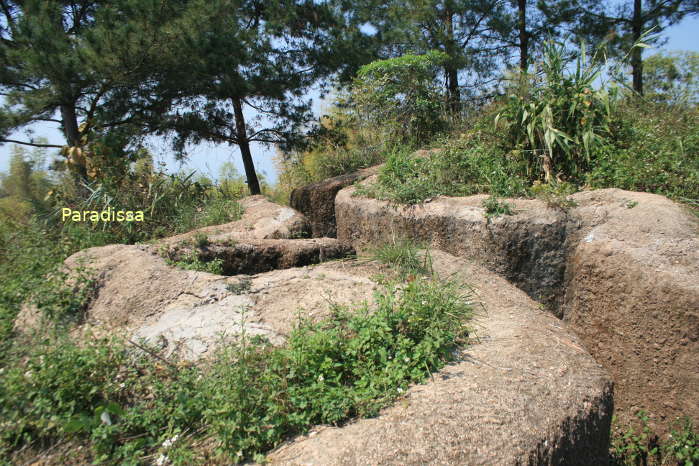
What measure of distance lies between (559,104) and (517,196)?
129 cm

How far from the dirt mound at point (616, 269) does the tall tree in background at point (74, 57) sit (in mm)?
5970

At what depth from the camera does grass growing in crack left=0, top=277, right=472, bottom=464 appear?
2.22 m

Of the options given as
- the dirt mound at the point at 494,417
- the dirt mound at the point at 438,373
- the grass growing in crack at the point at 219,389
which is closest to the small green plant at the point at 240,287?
the dirt mound at the point at 438,373

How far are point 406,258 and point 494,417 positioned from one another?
2089 mm

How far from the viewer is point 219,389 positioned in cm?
235

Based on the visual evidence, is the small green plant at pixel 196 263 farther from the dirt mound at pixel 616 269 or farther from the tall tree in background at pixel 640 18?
the tall tree in background at pixel 640 18

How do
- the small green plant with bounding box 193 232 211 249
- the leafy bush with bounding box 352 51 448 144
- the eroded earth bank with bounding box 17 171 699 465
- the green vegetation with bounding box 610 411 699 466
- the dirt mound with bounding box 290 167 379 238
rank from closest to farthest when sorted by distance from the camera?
the eroded earth bank with bounding box 17 171 699 465
the green vegetation with bounding box 610 411 699 466
the small green plant with bounding box 193 232 211 249
the dirt mound with bounding box 290 167 379 238
the leafy bush with bounding box 352 51 448 144

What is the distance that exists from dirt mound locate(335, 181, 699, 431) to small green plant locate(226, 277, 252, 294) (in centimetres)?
182

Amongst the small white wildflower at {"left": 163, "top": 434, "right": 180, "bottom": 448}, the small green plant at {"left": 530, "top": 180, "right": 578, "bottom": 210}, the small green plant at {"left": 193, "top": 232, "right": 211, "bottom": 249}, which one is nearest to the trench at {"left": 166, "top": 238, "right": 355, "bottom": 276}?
the small green plant at {"left": 193, "top": 232, "right": 211, "bottom": 249}

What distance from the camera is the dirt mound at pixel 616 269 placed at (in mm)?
2984

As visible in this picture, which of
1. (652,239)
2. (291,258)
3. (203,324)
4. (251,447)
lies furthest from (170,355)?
(652,239)

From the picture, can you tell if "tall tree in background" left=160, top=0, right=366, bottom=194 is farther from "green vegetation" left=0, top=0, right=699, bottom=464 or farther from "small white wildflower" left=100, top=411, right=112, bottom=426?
"small white wildflower" left=100, top=411, right=112, bottom=426

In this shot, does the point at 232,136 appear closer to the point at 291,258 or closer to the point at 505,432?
the point at 291,258

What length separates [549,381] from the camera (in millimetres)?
2473
